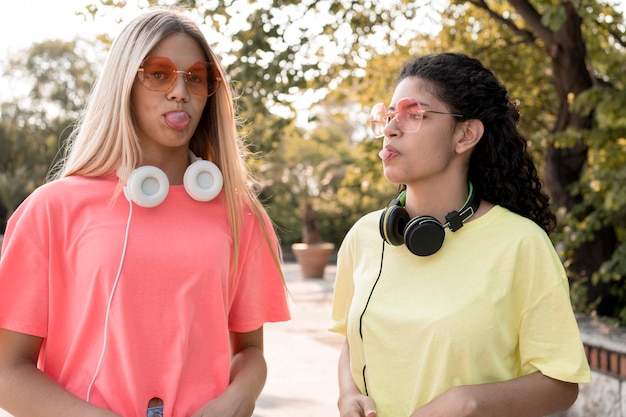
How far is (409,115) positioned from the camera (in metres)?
2.13

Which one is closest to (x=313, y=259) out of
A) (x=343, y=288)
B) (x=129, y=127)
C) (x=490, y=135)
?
(x=343, y=288)

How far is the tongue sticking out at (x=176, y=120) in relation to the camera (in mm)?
2107

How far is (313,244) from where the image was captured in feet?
58.2

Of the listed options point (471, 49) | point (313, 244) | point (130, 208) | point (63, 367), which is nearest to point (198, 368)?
point (63, 367)

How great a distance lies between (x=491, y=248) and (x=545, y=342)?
0.27 m

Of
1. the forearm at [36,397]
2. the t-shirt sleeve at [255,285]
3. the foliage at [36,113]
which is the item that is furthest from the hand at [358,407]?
the foliage at [36,113]

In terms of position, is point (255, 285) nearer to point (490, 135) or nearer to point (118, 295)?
point (118, 295)

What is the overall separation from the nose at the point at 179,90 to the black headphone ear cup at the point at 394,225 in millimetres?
667

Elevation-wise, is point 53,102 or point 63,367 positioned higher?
point 63,367

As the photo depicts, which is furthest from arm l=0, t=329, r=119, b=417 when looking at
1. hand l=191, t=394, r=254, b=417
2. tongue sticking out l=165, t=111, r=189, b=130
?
tongue sticking out l=165, t=111, r=189, b=130

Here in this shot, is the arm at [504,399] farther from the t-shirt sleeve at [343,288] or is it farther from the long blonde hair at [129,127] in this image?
the long blonde hair at [129,127]

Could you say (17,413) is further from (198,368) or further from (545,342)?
(545,342)

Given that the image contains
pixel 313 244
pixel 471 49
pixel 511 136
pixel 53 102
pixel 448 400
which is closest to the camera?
pixel 448 400

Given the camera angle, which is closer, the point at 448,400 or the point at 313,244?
the point at 448,400
